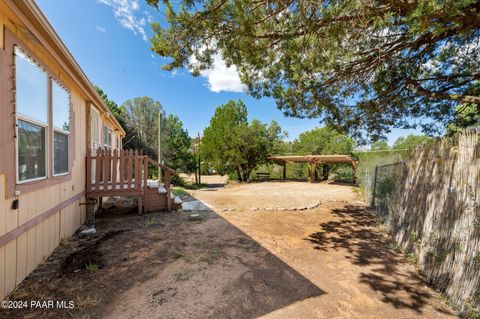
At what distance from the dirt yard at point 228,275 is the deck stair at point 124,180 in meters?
0.90

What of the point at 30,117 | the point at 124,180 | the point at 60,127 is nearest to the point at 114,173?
the point at 124,180

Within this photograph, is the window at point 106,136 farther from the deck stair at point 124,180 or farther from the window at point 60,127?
the window at point 60,127

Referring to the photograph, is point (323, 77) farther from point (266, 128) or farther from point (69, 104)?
point (266, 128)

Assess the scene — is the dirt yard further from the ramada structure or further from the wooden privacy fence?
the wooden privacy fence

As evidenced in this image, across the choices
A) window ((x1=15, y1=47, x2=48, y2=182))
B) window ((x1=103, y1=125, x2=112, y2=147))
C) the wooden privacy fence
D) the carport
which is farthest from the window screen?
the carport

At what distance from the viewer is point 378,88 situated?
15.9ft

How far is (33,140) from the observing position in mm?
2984

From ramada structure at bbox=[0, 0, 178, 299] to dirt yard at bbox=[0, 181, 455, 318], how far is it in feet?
1.48

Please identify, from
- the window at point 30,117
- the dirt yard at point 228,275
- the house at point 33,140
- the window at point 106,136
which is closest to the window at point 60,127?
the house at point 33,140

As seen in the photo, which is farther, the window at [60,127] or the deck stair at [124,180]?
the deck stair at [124,180]

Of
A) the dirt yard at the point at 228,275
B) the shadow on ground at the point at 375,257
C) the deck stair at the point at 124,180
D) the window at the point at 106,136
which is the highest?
the window at the point at 106,136

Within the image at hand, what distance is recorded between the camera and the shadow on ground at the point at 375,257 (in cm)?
271

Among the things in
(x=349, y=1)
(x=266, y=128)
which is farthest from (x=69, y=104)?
(x=266, y=128)

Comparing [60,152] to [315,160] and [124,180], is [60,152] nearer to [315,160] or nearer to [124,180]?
[124,180]
